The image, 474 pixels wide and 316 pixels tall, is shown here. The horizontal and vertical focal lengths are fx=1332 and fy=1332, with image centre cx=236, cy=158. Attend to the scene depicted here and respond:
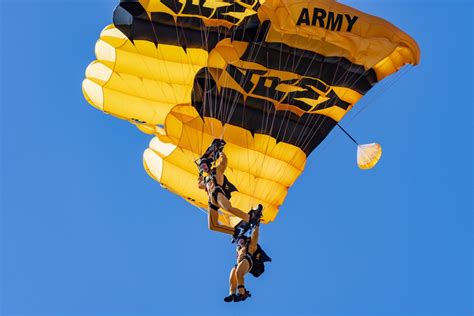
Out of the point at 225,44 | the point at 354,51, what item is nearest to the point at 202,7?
the point at 225,44

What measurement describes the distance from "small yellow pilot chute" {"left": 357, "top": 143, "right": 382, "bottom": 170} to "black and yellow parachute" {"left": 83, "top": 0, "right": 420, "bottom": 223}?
0.05 meters

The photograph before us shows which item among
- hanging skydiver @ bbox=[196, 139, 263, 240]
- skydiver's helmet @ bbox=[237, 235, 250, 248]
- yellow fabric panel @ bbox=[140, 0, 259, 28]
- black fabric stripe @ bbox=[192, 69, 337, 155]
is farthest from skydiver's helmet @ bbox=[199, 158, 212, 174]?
yellow fabric panel @ bbox=[140, 0, 259, 28]

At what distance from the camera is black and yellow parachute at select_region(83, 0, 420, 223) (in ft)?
63.9

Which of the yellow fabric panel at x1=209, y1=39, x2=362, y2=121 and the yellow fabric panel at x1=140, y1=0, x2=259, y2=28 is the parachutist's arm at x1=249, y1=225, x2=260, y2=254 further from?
the yellow fabric panel at x1=140, y1=0, x2=259, y2=28

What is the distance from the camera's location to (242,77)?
795 inches

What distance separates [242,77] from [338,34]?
1.76 metres

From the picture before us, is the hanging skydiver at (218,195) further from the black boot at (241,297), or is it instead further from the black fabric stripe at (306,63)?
the black fabric stripe at (306,63)

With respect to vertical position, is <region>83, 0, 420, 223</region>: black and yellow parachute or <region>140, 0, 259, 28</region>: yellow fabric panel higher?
<region>140, 0, 259, 28</region>: yellow fabric panel

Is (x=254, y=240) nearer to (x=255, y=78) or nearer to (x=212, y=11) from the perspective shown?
(x=255, y=78)

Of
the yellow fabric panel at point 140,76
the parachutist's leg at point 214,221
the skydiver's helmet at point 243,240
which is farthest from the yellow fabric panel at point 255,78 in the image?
the skydiver's helmet at point 243,240

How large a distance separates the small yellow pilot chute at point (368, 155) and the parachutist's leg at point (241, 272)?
282 cm

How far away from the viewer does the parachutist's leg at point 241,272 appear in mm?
18844

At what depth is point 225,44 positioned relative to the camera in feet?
64.9

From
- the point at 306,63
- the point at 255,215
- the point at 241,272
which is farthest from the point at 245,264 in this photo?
the point at 306,63
